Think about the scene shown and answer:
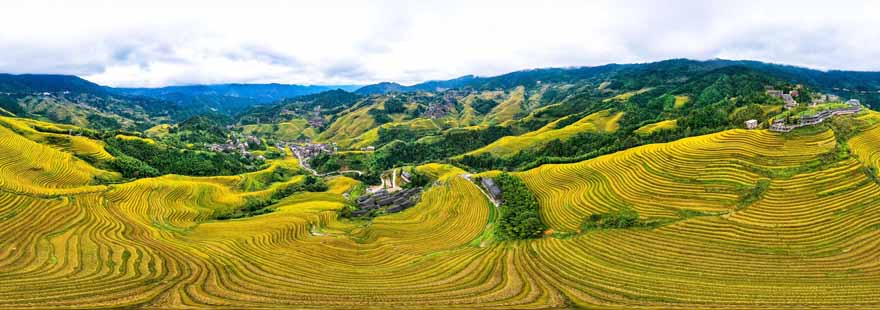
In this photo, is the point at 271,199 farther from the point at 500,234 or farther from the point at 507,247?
the point at 507,247

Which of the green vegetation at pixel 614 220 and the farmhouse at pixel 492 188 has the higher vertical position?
the green vegetation at pixel 614 220

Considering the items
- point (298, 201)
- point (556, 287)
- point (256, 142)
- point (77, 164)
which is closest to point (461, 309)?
point (556, 287)

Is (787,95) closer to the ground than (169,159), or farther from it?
farther from it

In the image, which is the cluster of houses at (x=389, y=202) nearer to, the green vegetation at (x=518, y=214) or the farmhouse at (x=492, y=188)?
the farmhouse at (x=492, y=188)

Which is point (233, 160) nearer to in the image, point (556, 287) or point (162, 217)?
point (162, 217)

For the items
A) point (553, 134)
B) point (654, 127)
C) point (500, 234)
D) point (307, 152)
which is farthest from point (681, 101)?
point (307, 152)

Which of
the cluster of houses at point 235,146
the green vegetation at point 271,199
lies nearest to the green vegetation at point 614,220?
the green vegetation at point 271,199
